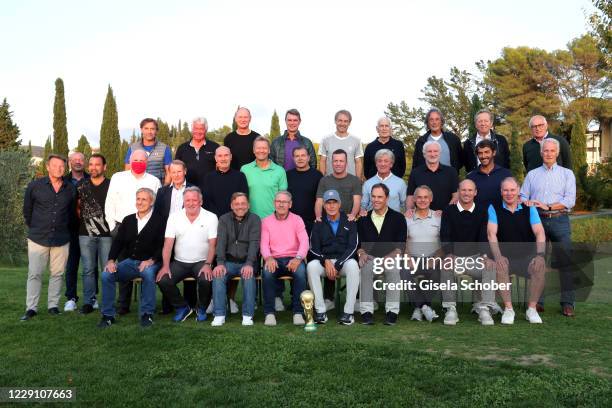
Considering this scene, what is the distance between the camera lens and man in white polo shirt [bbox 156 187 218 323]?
20.3 feet

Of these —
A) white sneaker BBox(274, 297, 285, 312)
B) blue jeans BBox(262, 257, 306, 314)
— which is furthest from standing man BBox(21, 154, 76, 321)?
white sneaker BBox(274, 297, 285, 312)

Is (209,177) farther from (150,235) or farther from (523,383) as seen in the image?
(523,383)

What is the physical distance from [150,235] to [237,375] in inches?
99.9

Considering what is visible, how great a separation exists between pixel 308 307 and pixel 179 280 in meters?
1.57

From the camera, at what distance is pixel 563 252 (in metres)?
6.48

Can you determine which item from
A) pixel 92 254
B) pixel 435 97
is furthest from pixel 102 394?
pixel 435 97

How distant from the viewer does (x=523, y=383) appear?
12.8 feet

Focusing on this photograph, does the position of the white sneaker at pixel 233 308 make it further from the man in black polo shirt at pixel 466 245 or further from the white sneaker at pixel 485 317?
the white sneaker at pixel 485 317

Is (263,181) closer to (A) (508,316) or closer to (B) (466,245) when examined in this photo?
(B) (466,245)

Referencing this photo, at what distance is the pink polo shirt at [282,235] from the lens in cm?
633

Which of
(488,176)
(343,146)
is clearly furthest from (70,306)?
(488,176)

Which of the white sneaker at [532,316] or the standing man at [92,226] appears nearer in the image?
the white sneaker at [532,316]

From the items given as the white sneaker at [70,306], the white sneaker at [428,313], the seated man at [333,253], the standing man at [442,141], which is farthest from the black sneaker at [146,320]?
the standing man at [442,141]

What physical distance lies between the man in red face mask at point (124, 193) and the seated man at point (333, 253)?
208 centimetres
